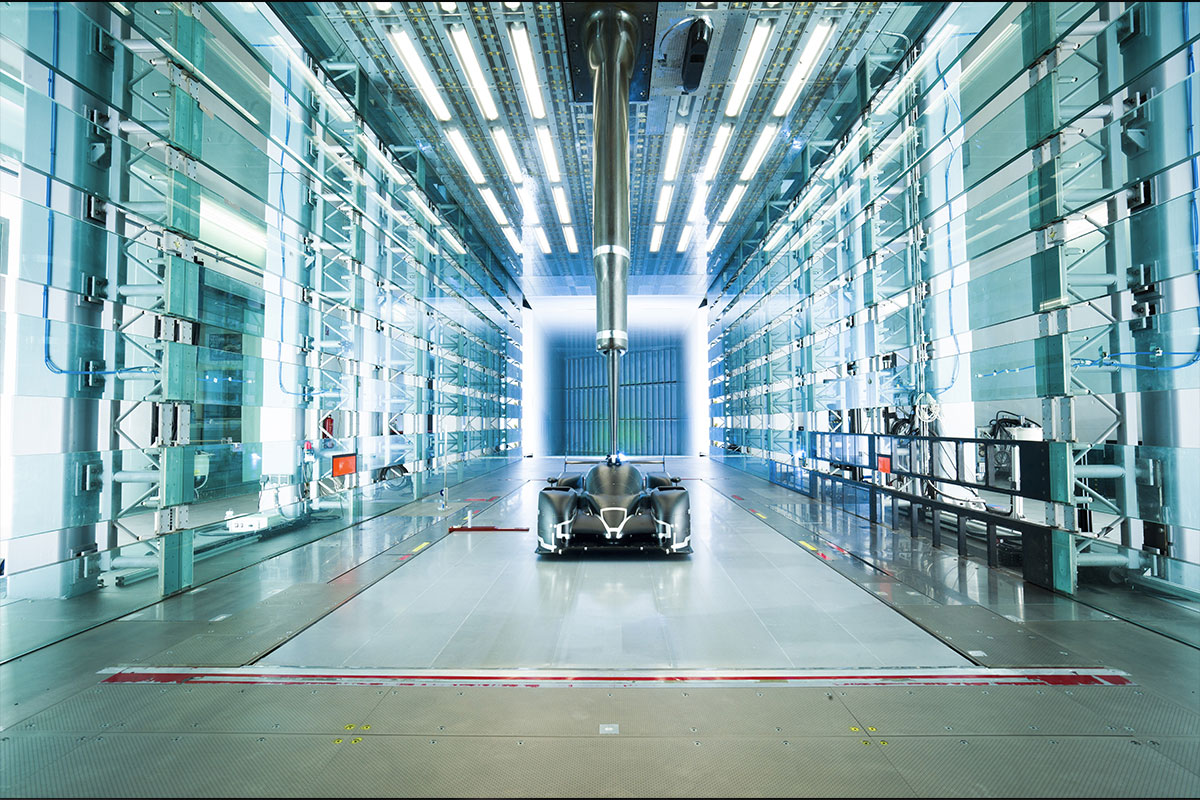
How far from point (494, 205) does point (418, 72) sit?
508 centimetres

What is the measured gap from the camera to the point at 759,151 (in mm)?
10047

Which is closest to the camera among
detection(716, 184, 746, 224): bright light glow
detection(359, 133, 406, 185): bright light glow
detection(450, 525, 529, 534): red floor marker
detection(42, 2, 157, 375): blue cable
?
detection(42, 2, 157, 375): blue cable

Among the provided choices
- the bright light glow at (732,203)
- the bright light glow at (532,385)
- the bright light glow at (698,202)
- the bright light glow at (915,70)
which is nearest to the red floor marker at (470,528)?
the bright light glow at (698,202)

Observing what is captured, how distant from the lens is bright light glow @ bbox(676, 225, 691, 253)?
14202 millimetres

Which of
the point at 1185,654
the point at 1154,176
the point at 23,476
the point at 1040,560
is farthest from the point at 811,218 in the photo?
the point at 23,476

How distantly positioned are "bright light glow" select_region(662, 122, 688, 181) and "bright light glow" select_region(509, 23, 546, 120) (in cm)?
225

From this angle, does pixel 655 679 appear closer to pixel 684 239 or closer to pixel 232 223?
pixel 232 223

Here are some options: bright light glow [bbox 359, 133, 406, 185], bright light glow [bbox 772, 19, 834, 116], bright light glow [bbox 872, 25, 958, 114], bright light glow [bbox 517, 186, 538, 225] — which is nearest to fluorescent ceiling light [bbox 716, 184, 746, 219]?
bright light glow [bbox 772, 19, 834, 116]

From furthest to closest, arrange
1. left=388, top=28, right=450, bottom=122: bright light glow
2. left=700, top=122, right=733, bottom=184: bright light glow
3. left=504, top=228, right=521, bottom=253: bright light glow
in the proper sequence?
left=504, top=228, right=521, bottom=253: bright light glow, left=700, top=122, right=733, bottom=184: bright light glow, left=388, top=28, right=450, bottom=122: bright light glow

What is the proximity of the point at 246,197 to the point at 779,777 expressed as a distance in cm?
671

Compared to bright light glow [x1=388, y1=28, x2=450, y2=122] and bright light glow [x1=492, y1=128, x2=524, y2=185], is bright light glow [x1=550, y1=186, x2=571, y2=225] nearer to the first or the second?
bright light glow [x1=492, y1=128, x2=524, y2=185]

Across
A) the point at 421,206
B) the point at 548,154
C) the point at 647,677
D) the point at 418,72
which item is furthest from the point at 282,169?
the point at 647,677

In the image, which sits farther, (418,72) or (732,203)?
(732,203)

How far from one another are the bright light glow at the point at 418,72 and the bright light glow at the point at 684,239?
722 centimetres
